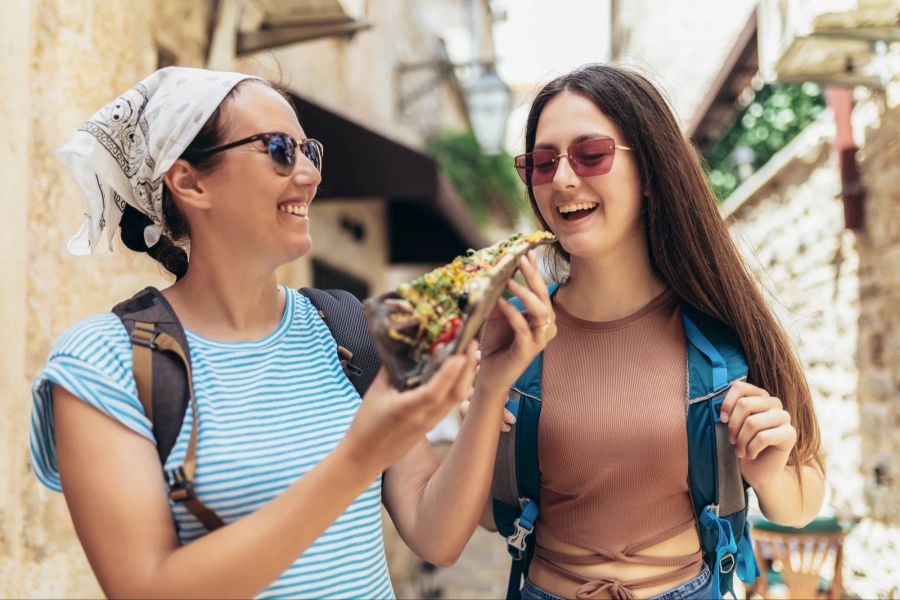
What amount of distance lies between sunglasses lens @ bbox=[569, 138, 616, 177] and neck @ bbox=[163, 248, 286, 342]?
76 centimetres

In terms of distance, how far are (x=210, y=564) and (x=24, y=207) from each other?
1.71 metres

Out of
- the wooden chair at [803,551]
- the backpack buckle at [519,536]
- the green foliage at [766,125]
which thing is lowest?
the wooden chair at [803,551]

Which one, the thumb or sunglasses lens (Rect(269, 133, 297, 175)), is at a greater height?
sunglasses lens (Rect(269, 133, 297, 175))

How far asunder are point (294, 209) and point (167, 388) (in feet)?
1.37

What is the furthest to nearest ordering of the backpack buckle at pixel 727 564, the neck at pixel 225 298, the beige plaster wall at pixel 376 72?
the beige plaster wall at pixel 376 72
the backpack buckle at pixel 727 564
the neck at pixel 225 298

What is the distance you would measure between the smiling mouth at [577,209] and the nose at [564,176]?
6cm

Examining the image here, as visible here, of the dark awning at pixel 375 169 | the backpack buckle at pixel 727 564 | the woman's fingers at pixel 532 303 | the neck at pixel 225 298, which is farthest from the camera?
the dark awning at pixel 375 169

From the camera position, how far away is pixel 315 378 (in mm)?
1547

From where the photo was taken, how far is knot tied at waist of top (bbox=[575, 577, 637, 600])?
1.86 metres

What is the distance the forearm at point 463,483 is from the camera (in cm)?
156

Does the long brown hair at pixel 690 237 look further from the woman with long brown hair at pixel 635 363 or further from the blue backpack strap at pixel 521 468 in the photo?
the blue backpack strap at pixel 521 468

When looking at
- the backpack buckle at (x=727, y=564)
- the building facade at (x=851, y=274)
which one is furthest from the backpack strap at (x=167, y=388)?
the building facade at (x=851, y=274)

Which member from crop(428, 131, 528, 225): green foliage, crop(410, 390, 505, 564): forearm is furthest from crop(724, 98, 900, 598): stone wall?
crop(428, 131, 528, 225): green foliage

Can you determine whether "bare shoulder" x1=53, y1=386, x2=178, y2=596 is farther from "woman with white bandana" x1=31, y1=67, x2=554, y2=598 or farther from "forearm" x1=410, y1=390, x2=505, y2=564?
"forearm" x1=410, y1=390, x2=505, y2=564
